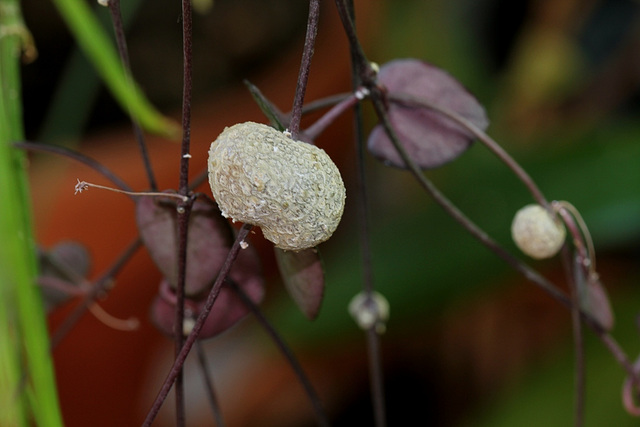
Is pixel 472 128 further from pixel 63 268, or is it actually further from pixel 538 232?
pixel 63 268

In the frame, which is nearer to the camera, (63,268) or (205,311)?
(205,311)

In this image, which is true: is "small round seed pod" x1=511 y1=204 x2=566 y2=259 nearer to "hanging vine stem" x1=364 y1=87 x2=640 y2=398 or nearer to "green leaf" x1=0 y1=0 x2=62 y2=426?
"hanging vine stem" x1=364 y1=87 x2=640 y2=398

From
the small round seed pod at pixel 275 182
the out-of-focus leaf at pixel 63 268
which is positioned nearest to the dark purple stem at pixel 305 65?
the small round seed pod at pixel 275 182

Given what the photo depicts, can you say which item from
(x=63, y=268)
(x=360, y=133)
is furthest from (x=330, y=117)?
(x=63, y=268)

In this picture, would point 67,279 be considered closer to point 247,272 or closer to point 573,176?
point 247,272

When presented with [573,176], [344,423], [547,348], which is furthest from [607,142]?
[344,423]

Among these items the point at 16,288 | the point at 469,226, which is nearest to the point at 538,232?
the point at 469,226

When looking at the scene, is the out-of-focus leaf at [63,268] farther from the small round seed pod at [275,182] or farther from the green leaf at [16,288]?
the small round seed pod at [275,182]
